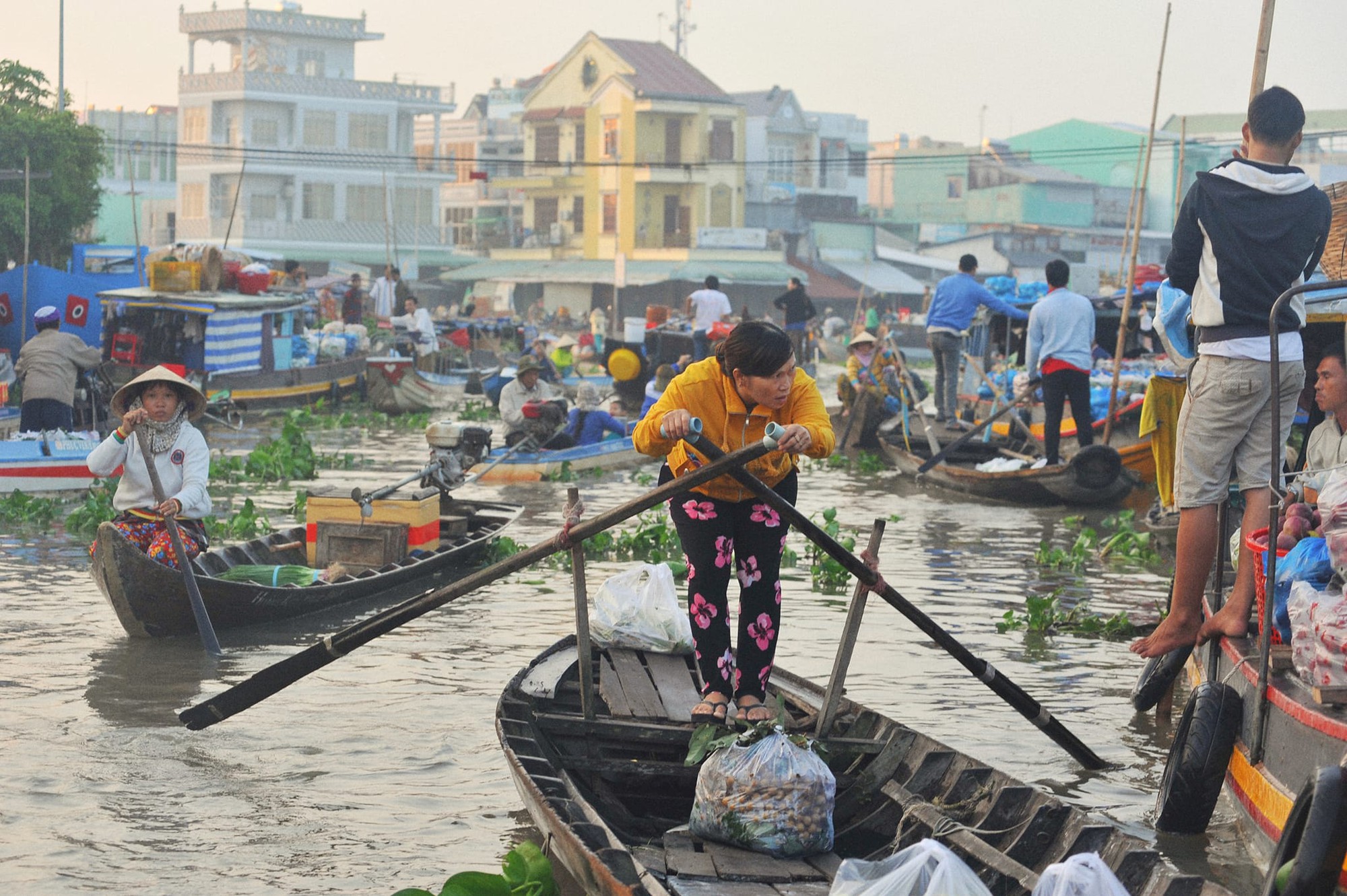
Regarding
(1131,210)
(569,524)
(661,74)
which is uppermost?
(661,74)

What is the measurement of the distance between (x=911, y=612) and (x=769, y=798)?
1.14 m

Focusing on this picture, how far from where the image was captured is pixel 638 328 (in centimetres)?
2827

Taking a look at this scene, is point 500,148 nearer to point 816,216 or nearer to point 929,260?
point 816,216

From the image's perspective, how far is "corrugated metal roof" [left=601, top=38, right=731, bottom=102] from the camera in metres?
57.6

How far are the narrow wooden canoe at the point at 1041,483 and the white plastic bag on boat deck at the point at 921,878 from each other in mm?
10777

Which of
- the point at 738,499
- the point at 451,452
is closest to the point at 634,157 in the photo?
the point at 451,452

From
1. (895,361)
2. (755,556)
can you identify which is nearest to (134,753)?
(755,556)

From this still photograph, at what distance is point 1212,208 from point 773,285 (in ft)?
161

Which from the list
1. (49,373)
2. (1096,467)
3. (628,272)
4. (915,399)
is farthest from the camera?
(628,272)

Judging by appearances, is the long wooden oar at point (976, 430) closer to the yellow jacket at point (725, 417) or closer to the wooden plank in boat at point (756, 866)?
the yellow jacket at point (725, 417)

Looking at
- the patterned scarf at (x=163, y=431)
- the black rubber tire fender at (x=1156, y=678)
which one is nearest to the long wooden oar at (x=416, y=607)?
the patterned scarf at (x=163, y=431)

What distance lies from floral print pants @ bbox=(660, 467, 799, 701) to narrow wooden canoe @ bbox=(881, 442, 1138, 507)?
29.9 ft

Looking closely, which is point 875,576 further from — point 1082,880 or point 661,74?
point 661,74

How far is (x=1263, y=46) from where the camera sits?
750 cm
